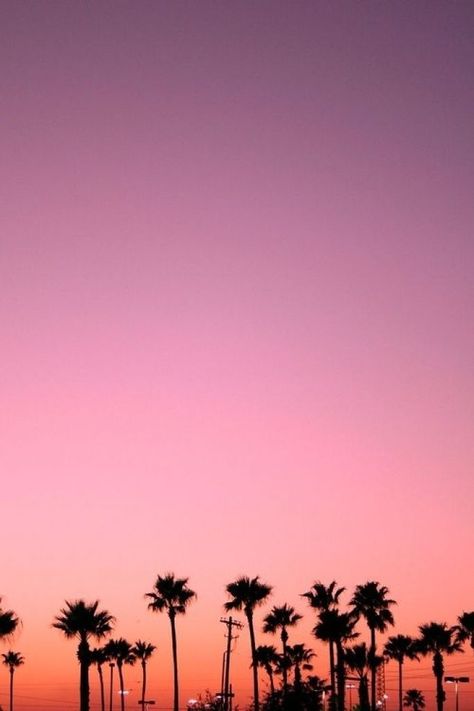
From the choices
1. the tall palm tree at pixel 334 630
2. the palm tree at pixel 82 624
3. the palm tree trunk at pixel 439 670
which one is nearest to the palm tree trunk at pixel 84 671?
the palm tree at pixel 82 624

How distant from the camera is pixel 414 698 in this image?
570 ft

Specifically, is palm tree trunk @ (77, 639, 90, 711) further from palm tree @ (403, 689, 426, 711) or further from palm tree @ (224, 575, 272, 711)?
palm tree @ (403, 689, 426, 711)

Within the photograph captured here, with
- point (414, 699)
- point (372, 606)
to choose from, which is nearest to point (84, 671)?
point (372, 606)

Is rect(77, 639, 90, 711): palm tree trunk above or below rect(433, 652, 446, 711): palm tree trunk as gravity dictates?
above

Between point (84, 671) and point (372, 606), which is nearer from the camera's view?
point (84, 671)

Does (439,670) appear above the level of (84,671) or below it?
below

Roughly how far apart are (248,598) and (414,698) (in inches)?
4245

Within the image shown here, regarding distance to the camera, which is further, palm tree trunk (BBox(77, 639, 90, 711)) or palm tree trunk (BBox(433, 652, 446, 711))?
palm tree trunk (BBox(433, 652, 446, 711))

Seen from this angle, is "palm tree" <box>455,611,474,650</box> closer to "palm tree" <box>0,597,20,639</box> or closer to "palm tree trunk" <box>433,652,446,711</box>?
"palm tree trunk" <box>433,652,446,711</box>

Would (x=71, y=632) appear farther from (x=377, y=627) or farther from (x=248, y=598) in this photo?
(x=377, y=627)

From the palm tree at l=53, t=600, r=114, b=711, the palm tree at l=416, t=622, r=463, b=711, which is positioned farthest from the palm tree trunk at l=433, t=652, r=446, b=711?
the palm tree at l=53, t=600, r=114, b=711

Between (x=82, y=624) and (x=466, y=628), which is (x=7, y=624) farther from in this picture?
(x=466, y=628)

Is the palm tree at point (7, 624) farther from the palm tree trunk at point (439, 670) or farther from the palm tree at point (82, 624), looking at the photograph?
the palm tree trunk at point (439, 670)

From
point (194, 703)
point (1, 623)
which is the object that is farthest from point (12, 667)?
point (1, 623)
